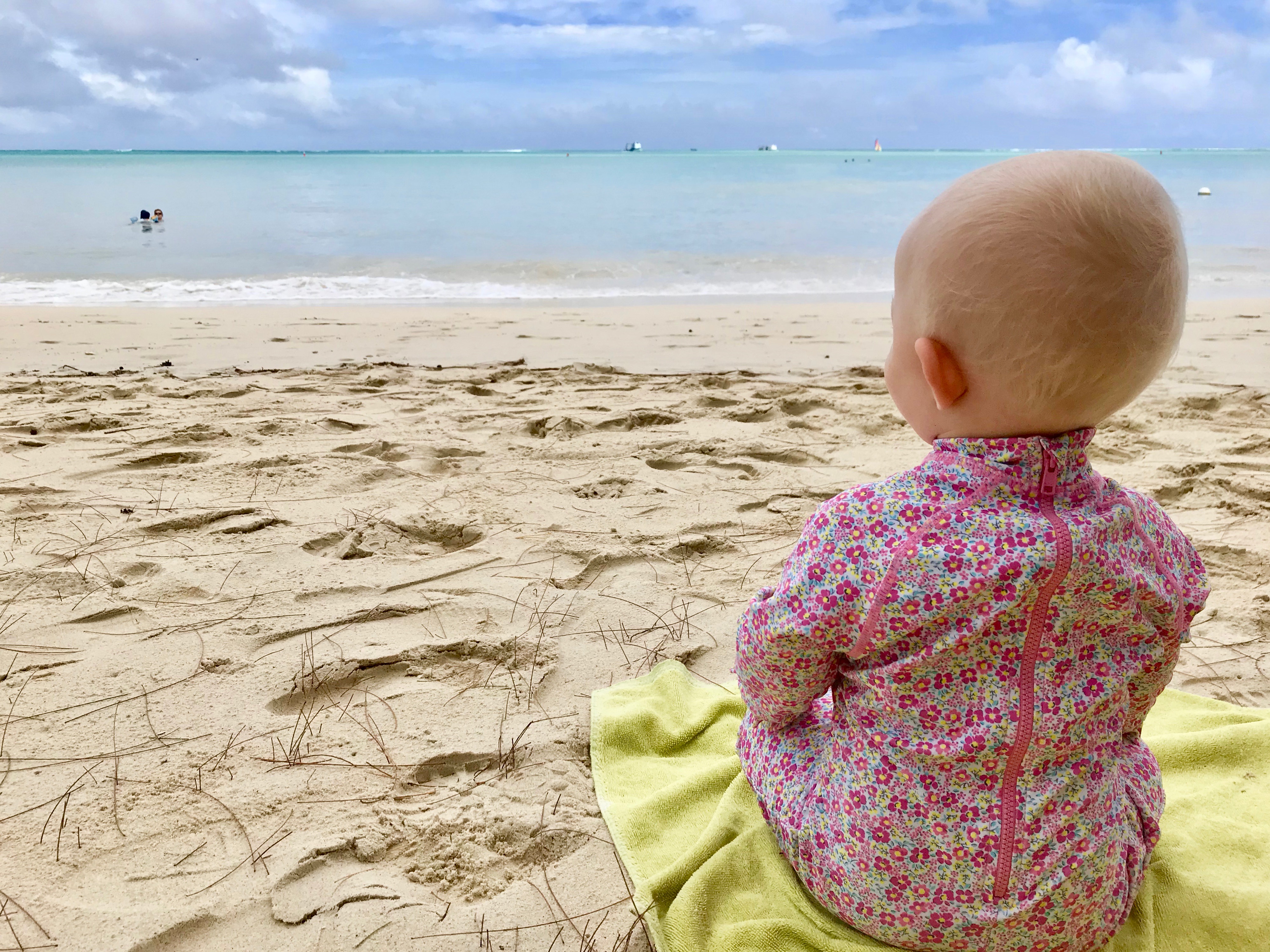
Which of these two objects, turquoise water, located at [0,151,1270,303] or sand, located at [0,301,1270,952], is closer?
sand, located at [0,301,1270,952]

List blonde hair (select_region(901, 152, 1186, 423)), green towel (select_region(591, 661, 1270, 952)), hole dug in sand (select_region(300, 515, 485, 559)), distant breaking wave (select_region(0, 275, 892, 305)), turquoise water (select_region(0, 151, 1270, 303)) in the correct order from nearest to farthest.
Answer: blonde hair (select_region(901, 152, 1186, 423)) < green towel (select_region(591, 661, 1270, 952)) < hole dug in sand (select_region(300, 515, 485, 559)) < distant breaking wave (select_region(0, 275, 892, 305)) < turquoise water (select_region(0, 151, 1270, 303))

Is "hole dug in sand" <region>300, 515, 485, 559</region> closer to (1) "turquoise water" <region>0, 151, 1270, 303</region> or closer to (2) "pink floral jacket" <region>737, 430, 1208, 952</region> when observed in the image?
(2) "pink floral jacket" <region>737, 430, 1208, 952</region>

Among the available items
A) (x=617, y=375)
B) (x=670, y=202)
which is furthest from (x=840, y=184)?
(x=617, y=375)

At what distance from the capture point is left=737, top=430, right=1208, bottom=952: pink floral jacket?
3.67ft

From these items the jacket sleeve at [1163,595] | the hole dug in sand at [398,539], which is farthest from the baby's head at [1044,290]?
the hole dug in sand at [398,539]

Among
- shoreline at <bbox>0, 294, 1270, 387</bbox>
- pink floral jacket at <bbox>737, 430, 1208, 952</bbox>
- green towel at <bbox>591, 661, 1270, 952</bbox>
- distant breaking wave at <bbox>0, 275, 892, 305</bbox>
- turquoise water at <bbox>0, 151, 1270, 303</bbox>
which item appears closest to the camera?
pink floral jacket at <bbox>737, 430, 1208, 952</bbox>

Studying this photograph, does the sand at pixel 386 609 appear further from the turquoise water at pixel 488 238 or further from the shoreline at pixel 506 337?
the turquoise water at pixel 488 238

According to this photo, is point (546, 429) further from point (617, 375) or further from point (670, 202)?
point (670, 202)

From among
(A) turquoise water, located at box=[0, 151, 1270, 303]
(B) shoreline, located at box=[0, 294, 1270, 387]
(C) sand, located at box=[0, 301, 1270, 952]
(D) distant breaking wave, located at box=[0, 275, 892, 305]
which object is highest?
(A) turquoise water, located at box=[0, 151, 1270, 303]

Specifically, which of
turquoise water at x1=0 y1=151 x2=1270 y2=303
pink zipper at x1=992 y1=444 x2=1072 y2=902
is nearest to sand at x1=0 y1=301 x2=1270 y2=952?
pink zipper at x1=992 y1=444 x2=1072 y2=902

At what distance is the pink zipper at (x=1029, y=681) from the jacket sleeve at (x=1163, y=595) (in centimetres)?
14

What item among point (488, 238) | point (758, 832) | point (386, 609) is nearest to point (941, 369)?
point (758, 832)

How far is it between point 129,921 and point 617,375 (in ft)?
12.2

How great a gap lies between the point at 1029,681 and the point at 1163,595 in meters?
0.20
